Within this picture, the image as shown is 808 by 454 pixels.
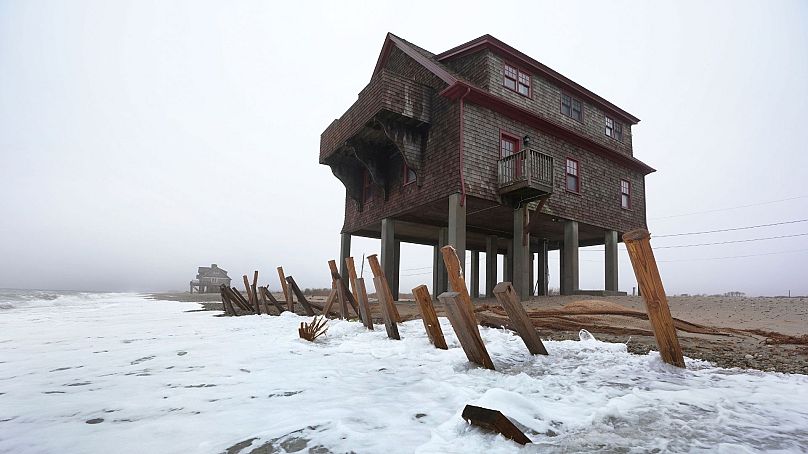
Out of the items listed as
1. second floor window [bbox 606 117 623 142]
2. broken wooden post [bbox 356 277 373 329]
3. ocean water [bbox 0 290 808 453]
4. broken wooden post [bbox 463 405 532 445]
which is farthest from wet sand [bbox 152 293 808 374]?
second floor window [bbox 606 117 623 142]

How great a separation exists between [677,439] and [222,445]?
109 inches

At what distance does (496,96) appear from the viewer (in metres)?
14.5

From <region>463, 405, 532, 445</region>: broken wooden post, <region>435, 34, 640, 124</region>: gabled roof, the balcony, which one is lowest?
<region>463, 405, 532, 445</region>: broken wooden post

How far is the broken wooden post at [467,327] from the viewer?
4.51m

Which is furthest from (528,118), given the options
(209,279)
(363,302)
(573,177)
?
(209,279)

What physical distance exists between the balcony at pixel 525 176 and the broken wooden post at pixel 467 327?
31.3 feet

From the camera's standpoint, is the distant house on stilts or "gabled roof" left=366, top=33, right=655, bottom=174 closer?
"gabled roof" left=366, top=33, right=655, bottom=174

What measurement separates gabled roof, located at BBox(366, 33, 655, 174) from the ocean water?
404 inches

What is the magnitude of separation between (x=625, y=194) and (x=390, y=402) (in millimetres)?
20013

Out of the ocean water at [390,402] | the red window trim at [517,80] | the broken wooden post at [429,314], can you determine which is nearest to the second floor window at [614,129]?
the red window trim at [517,80]

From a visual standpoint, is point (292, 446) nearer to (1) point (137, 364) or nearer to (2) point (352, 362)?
(2) point (352, 362)

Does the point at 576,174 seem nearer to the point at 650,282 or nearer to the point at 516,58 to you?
the point at 516,58

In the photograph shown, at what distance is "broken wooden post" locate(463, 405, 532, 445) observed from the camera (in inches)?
91.8

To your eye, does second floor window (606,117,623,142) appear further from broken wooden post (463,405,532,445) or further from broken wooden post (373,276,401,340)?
broken wooden post (463,405,532,445)
